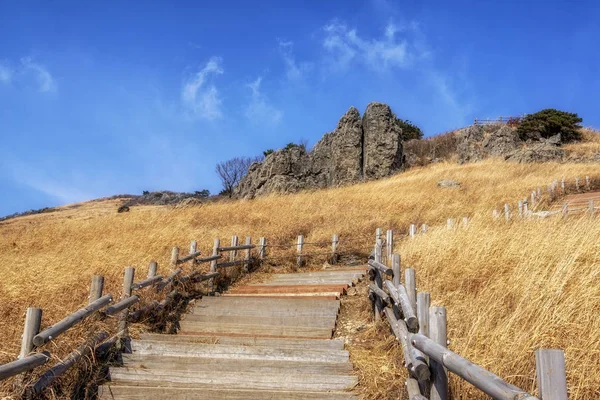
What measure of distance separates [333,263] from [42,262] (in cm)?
762

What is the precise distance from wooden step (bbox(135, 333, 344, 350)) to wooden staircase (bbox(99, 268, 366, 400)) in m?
0.01

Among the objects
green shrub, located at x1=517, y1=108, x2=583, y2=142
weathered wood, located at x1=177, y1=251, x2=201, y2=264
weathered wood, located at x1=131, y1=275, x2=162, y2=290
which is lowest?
weathered wood, located at x1=131, y1=275, x2=162, y2=290

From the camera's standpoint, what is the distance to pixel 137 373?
588 cm

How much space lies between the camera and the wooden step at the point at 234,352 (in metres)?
6.13

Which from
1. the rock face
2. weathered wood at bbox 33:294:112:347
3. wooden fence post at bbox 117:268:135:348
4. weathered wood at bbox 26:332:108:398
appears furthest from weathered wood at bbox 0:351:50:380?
the rock face

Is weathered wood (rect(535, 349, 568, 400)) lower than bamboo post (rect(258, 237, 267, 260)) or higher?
lower

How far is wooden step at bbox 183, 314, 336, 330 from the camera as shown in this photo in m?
7.91

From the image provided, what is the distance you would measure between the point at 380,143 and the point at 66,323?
28.3 m

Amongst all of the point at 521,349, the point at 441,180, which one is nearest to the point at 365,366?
the point at 521,349

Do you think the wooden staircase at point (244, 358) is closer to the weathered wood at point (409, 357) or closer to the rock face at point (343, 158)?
the weathered wood at point (409, 357)

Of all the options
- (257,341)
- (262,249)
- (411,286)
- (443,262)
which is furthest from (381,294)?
(262,249)

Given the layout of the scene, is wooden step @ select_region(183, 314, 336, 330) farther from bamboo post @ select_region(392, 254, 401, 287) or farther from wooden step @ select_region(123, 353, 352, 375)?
wooden step @ select_region(123, 353, 352, 375)

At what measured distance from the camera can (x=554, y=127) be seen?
44375 mm

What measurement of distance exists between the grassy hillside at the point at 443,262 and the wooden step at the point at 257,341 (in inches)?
34.2
